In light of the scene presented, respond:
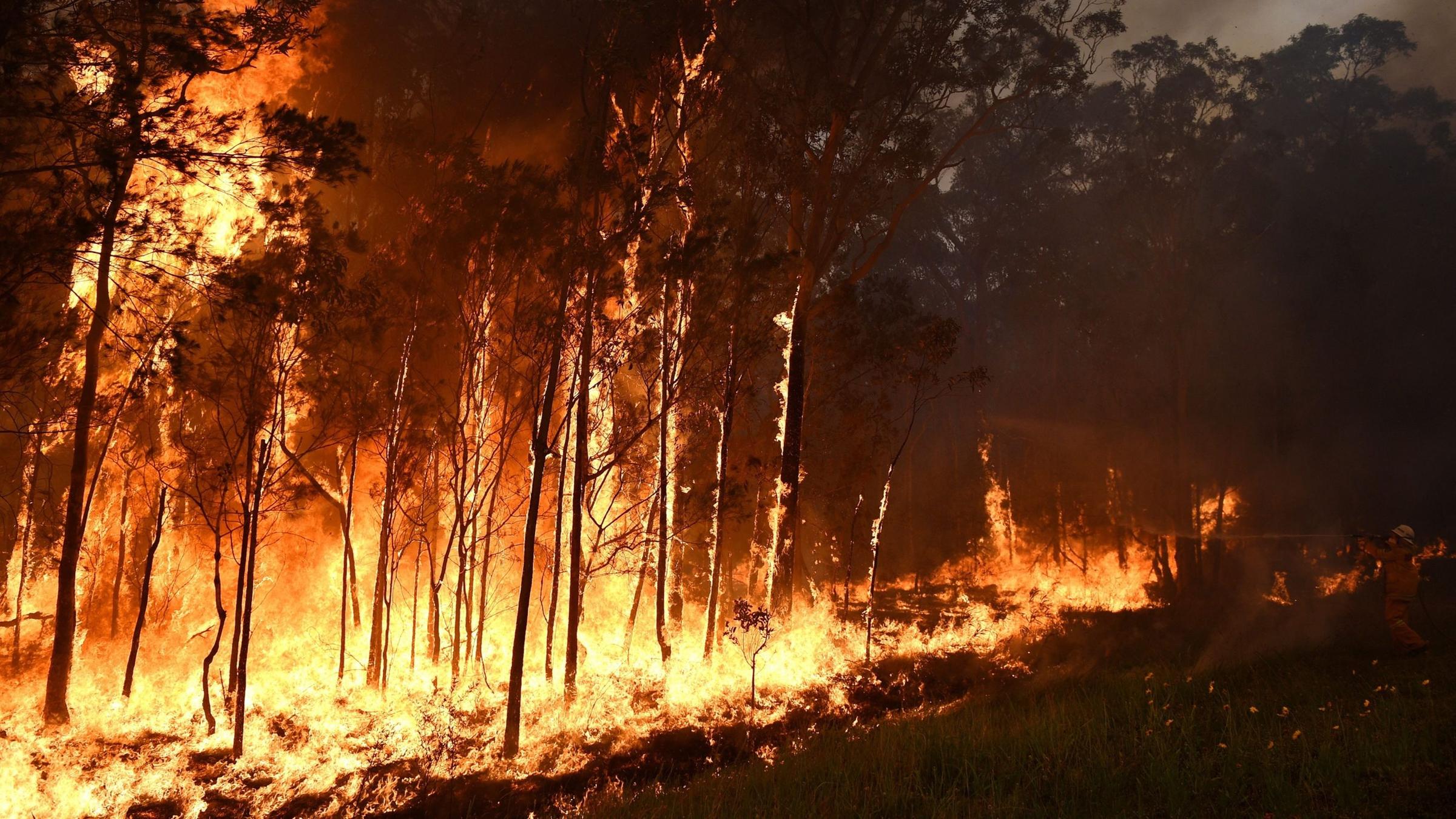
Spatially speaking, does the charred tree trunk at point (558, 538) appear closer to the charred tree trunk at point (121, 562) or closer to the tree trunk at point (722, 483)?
the tree trunk at point (722, 483)

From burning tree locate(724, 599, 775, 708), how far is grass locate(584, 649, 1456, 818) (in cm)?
362

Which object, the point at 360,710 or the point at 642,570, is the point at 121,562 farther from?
the point at 642,570

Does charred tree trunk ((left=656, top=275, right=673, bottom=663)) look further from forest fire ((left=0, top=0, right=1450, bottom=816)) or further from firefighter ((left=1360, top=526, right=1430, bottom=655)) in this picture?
firefighter ((left=1360, top=526, right=1430, bottom=655))

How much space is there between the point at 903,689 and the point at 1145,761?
743 centimetres

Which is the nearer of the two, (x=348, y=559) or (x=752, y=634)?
(x=348, y=559)

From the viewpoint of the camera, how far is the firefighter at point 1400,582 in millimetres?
11500

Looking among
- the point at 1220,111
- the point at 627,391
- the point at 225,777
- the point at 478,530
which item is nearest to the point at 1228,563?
the point at 1220,111

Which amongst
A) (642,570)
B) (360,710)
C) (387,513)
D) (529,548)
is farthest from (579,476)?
(360,710)

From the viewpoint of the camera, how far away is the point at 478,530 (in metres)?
19.1

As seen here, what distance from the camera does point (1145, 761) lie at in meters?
7.34

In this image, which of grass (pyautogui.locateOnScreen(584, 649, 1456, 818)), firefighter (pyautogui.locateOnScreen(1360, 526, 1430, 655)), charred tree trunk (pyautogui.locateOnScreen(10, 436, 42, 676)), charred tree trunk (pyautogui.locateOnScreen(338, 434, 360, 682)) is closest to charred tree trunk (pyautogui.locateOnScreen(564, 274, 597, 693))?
grass (pyautogui.locateOnScreen(584, 649, 1456, 818))

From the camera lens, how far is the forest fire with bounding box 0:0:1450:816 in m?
9.43

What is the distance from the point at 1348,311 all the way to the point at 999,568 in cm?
1633

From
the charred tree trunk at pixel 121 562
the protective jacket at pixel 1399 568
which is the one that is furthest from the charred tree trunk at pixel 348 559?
the protective jacket at pixel 1399 568
